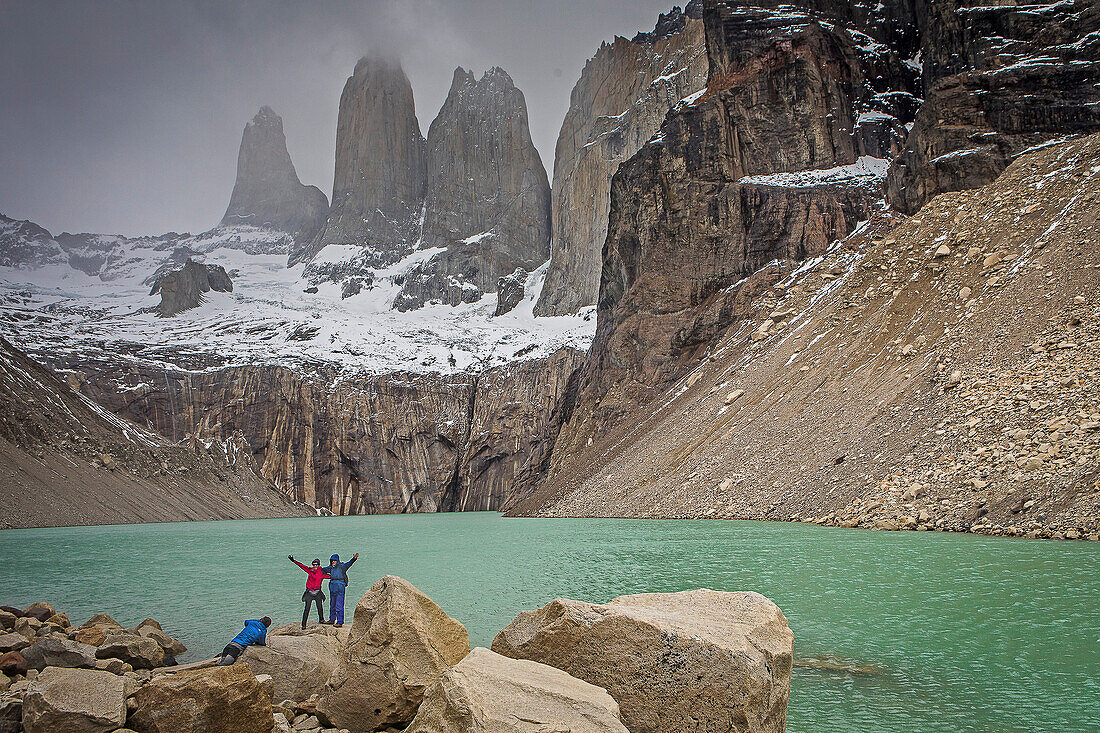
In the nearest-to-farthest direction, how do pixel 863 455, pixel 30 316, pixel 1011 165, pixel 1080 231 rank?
pixel 863 455 < pixel 1080 231 < pixel 1011 165 < pixel 30 316

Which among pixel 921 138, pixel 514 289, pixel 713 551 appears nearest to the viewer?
pixel 713 551

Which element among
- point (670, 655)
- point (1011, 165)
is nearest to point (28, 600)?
point (670, 655)

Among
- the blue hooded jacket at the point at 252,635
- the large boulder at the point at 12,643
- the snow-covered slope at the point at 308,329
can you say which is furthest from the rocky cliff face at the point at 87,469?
the blue hooded jacket at the point at 252,635

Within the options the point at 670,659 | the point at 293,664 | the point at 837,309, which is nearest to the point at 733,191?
the point at 837,309

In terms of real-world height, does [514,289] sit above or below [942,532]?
above

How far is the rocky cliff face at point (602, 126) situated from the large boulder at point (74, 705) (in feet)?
356

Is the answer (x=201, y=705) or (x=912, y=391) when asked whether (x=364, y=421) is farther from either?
(x=201, y=705)

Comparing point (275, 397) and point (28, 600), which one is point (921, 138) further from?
point (275, 397)

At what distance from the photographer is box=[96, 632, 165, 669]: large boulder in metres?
10.7

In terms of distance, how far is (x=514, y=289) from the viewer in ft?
474

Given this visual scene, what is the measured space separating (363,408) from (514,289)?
1914 inches

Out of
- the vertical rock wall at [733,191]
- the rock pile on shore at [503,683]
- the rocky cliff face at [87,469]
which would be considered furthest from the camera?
the vertical rock wall at [733,191]

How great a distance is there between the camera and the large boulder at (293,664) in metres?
9.34

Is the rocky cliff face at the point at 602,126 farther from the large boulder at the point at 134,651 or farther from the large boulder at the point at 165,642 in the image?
the large boulder at the point at 134,651
